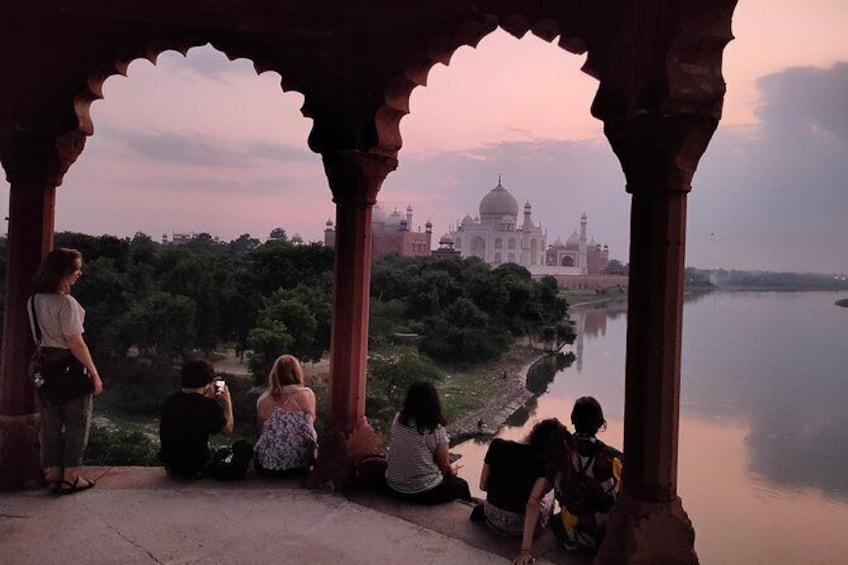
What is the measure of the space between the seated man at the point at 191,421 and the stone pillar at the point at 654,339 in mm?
1877

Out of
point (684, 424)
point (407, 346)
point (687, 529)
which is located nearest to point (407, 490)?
point (687, 529)

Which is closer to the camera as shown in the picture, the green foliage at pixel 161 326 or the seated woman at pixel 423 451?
the seated woman at pixel 423 451

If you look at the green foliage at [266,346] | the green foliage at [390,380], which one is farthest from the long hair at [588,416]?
the green foliage at [390,380]

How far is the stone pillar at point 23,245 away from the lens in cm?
335

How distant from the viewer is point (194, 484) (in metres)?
3.34

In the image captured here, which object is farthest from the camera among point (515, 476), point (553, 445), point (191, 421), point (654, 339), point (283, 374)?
point (283, 374)

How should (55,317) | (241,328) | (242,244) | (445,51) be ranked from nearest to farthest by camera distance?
1. (55,317)
2. (445,51)
3. (241,328)
4. (242,244)

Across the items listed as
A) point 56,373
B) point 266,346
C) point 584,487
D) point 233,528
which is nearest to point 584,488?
point 584,487

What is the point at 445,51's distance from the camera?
3213 millimetres

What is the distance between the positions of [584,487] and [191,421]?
1845 millimetres

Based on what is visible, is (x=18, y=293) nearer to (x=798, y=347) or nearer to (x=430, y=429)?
(x=430, y=429)

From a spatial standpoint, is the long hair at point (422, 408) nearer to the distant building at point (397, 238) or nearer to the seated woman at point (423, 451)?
the seated woman at point (423, 451)

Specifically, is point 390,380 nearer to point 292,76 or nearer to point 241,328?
point 241,328

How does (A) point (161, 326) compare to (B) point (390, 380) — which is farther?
(B) point (390, 380)
